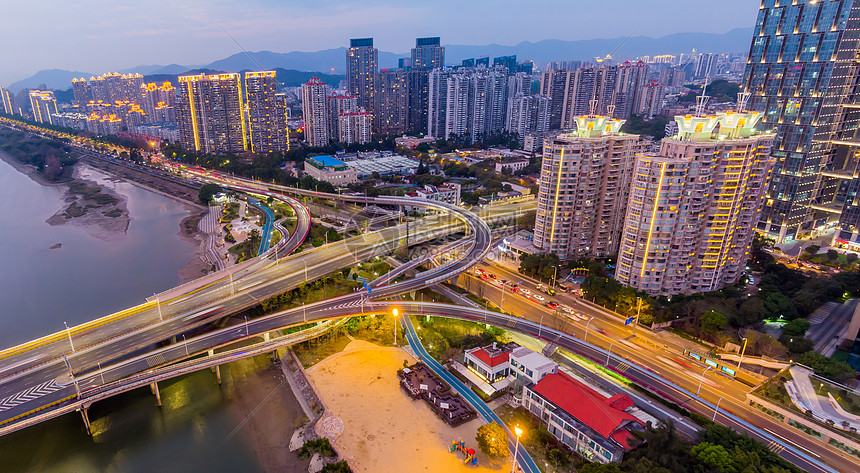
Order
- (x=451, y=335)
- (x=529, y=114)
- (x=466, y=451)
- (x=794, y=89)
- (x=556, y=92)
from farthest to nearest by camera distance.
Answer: (x=556, y=92) → (x=529, y=114) → (x=794, y=89) → (x=451, y=335) → (x=466, y=451)

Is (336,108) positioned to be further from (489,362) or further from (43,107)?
(43,107)

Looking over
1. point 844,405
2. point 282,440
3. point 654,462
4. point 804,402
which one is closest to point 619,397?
point 654,462

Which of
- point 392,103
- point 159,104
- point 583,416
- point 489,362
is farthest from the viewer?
point 159,104

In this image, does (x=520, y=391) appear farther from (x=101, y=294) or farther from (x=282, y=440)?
(x=101, y=294)

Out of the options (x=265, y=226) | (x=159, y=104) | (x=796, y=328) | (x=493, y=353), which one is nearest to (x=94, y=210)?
(x=265, y=226)

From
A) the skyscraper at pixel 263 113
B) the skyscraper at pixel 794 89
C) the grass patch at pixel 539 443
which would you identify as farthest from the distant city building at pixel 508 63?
the grass patch at pixel 539 443

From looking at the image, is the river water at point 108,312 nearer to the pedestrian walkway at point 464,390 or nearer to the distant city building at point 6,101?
the pedestrian walkway at point 464,390

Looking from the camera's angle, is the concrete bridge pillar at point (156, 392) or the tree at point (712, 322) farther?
the tree at point (712, 322)
